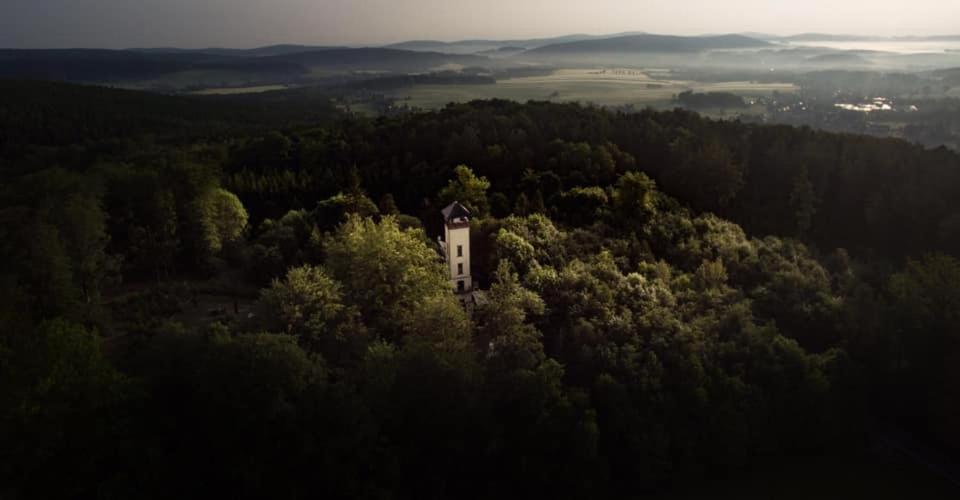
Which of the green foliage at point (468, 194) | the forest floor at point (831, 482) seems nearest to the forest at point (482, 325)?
the green foliage at point (468, 194)

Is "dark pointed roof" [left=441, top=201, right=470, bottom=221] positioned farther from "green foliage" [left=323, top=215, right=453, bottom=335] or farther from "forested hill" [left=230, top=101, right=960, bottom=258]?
"forested hill" [left=230, top=101, right=960, bottom=258]

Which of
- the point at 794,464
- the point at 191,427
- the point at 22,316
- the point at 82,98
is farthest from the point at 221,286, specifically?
the point at 82,98

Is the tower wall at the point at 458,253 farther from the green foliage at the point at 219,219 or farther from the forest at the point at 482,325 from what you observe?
the green foliage at the point at 219,219

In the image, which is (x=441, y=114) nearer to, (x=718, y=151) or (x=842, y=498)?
(x=718, y=151)

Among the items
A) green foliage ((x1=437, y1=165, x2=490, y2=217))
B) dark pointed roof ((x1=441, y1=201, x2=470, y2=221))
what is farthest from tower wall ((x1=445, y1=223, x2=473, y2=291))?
green foliage ((x1=437, y1=165, x2=490, y2=217))

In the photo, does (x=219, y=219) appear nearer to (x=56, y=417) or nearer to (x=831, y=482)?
(x=56, y=417)
